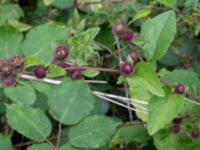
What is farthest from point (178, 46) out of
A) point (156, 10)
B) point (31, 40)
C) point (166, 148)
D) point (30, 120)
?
point (30, 120)

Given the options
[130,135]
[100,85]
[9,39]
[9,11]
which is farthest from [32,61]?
[9,11]

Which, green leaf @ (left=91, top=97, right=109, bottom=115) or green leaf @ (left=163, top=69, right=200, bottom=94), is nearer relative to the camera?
green leaf @ (left=163, top=69, right=200, bottom=94)

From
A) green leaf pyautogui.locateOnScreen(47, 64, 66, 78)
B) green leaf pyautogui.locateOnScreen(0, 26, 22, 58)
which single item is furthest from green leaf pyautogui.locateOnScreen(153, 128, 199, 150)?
green leaf pyautogui.locateOnScreen(0, 26, 22, 58)

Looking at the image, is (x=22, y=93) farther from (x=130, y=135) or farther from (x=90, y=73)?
(x=130, y=135)

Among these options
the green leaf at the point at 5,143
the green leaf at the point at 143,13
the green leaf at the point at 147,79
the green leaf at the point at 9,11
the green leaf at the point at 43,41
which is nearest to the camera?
the green leaf at the point at 147,79

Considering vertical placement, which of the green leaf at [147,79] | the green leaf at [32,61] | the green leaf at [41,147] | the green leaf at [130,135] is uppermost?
the green leaf at [32,61]

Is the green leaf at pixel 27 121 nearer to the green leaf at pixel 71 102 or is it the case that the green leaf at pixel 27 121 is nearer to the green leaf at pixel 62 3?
the green leaf at pixel 71 102

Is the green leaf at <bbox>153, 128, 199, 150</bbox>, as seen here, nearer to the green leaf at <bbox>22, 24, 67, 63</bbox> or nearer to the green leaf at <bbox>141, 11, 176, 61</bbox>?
the green leaf at <bbox>141, 11, 176, 61</bbox>

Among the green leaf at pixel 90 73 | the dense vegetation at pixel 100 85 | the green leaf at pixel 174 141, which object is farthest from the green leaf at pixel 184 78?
the green leaf at pixel 90 73
